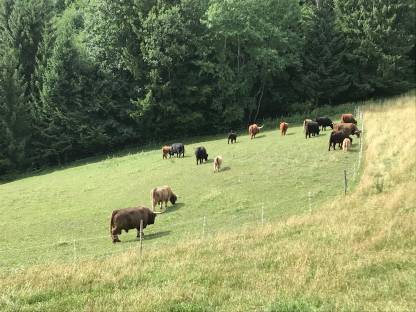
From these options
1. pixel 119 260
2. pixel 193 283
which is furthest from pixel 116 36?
pixel 193 283

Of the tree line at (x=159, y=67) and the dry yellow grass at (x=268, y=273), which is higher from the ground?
the tree line at (x=159, y=67)

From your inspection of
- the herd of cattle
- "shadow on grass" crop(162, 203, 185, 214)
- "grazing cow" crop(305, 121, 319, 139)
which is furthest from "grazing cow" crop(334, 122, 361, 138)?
"shadow on grass" crop(162, 203, 185, 214)

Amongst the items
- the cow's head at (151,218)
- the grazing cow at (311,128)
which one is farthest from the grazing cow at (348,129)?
the cow's head at (151,218)

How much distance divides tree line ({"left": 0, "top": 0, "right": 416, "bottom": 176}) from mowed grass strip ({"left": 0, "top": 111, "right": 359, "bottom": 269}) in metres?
12.7

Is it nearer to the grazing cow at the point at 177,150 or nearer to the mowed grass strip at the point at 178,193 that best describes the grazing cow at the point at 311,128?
the mowed grass strip at the point at 178,193

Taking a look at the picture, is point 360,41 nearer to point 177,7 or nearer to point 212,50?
point 212,50

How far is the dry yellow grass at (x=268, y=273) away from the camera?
10.6 meters

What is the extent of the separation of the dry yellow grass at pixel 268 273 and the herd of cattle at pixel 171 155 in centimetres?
625

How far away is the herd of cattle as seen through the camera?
22.8 m

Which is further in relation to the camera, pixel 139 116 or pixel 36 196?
pixel 139 116

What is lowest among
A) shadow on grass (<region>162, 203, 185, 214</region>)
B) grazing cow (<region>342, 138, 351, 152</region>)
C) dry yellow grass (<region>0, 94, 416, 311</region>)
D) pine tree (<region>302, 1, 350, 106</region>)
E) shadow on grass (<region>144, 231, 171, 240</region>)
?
shadow on grass (<region>162, 203, 185, 214</region>)

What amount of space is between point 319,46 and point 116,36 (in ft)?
83.7

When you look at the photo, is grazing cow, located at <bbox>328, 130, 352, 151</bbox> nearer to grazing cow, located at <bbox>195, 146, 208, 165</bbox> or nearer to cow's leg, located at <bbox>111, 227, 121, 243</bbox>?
grazing cow, located at <bbox>195, 146, 208, 165</bbox>

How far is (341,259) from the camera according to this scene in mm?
13250
